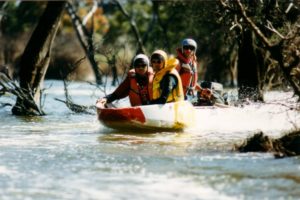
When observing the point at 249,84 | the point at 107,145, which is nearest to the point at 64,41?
the point at 249,84

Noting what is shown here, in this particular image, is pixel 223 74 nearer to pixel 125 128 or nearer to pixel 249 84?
pixel 249 84

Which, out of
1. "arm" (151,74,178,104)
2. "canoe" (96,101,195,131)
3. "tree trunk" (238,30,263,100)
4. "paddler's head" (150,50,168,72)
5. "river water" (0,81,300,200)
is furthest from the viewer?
"tree trunk" (238,30,263,100)

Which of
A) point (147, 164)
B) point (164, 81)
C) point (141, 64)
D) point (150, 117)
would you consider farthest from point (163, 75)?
point (147, 164)

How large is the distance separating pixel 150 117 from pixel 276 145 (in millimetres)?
3344

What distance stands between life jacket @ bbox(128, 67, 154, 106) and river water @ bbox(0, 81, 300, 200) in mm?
838

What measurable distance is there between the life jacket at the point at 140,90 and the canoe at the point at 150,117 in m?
0.75

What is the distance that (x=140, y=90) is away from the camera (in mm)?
14727

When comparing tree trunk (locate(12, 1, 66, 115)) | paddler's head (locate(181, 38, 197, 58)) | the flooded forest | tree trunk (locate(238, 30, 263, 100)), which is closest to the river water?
the flooded forest

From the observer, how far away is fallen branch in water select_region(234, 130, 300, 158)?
10.8 meters

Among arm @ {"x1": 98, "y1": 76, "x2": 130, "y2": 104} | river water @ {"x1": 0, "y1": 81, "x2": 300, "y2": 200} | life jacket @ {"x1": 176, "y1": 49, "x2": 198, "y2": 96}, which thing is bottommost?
river water @ {"x1": 0, "y1": 81, "x2": 300, "y2": 200}

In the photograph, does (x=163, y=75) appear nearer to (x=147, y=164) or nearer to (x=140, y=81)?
(x=140, y=81)

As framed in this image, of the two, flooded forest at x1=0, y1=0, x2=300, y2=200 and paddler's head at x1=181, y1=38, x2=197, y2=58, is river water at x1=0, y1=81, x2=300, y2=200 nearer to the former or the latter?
flooded forest at x1=0, y1=0, x2=300, y2=200

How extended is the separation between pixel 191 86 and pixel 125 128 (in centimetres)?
242

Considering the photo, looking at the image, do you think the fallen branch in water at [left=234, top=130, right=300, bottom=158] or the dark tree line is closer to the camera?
the fallen branch in water at [left=234, top=130, right=300, bottom=158]
